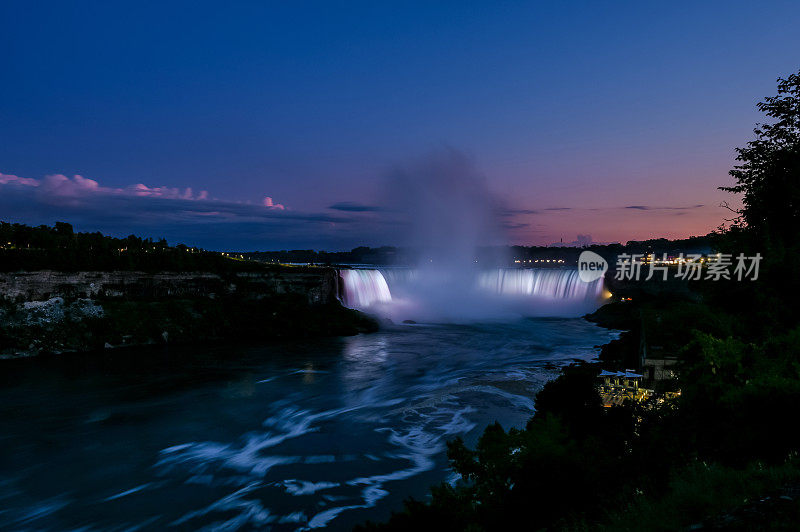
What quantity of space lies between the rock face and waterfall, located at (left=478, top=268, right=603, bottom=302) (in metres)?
37.5

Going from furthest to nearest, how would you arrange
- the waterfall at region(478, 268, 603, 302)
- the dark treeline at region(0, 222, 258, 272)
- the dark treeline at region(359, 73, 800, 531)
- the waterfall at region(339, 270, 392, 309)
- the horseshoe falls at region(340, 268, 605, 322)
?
the waterfall at region(478, 268, 603, 302) < the horseshoe falls at region(340, 268, 605, 322) < the waterfall at region(339, 270, 392, 309) < the dark treeline at region(0, 222, 258, 272) < the dark treeline at region(359, 73, 800, 531)

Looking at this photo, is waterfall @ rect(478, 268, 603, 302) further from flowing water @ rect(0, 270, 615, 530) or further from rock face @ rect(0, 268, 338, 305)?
rock face @ rect(0, 268, 338, 305)

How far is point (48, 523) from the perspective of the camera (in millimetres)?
15562

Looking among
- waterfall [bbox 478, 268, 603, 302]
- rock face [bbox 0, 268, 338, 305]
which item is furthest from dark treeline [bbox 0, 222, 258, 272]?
waterfall [bbox 478, 268, 603, 302]

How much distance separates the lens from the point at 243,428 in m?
24.5

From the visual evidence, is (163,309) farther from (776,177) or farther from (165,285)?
(776,177)

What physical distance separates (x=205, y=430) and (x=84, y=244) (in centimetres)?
3825

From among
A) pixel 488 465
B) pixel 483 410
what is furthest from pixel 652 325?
pixel 488 465

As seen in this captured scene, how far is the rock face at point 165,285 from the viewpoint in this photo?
140ft

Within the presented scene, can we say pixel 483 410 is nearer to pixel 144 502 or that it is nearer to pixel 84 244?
pixel 144 502

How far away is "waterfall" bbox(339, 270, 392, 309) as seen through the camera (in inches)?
2562

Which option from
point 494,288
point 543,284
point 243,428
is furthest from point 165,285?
point 543,284

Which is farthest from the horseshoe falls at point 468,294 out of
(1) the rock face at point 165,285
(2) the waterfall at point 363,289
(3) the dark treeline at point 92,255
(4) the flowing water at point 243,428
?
(4) the flowing water at point 243,428

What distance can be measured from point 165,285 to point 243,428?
32716mm
